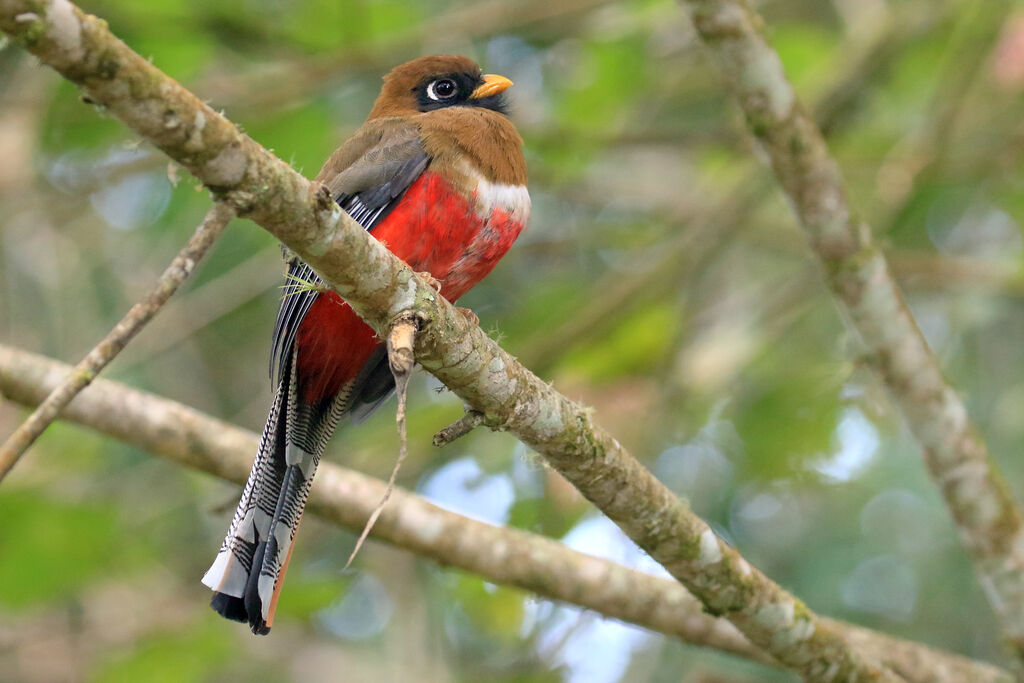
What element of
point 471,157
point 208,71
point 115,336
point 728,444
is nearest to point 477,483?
point 728,444

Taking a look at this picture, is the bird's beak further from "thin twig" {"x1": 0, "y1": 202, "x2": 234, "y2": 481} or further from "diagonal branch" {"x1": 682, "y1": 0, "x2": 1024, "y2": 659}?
"thin twig" {"x1": 0, "y1": 202, "x2": 234, "y2": 481}

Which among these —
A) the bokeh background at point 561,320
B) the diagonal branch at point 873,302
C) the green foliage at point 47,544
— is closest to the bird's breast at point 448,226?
the diagonal branch at point 873,302

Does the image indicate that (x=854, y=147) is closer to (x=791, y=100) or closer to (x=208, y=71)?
(x=791, y=100)

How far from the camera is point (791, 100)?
323 cm

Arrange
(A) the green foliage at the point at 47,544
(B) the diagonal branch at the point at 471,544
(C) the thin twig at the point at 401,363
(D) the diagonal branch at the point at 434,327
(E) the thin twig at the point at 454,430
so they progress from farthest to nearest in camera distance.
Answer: (A) the green foliage at the point at 47,544
(B) the diagonal branch at the point at 471,544
(E) the thin twig at the point at 454,430
(C) the thin twig at the point at 401,363
(D) the diagonal branch at the point at 434,327

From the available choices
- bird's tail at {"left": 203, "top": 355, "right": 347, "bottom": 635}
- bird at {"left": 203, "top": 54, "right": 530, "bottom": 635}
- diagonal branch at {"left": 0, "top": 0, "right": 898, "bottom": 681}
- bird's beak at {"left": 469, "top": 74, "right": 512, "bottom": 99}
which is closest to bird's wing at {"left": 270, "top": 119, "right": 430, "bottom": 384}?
bird at {"left": 203, "top": 54, "right": 530, "bottom": 635}

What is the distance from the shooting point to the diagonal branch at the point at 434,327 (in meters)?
1.48

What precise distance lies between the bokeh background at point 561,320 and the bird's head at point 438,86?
263 mm

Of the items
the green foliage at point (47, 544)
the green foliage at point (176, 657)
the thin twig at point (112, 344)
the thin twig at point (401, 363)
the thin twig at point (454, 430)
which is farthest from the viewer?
the green foliage at point (176, 657)

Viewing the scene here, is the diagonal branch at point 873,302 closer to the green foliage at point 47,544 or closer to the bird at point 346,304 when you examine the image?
the bird at point 346,304

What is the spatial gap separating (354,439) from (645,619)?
2.33 metres

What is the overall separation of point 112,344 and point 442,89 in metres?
2.35

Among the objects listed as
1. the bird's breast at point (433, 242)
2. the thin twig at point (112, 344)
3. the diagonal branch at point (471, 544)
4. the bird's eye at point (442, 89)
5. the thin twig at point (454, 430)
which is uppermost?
the bird's eye at point (442, 89)

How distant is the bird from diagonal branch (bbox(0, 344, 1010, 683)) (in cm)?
18
